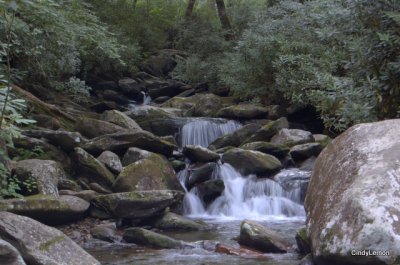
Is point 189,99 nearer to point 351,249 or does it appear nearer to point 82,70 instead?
point 82,70

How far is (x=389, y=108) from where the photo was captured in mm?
6605

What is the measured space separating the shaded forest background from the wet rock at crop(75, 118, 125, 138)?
4.59 feet

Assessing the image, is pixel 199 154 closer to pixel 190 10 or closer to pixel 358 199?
pixel 358 199

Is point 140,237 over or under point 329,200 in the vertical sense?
under

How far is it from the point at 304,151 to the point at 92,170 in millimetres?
4876

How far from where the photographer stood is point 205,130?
51.3 feet

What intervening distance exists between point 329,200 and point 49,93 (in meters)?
12.0

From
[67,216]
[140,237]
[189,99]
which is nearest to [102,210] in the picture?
[67,216]

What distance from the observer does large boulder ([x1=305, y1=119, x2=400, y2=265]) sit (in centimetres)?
484

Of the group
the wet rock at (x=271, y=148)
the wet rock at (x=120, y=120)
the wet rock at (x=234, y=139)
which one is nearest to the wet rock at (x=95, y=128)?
the wet rock at (x=120, y=120)

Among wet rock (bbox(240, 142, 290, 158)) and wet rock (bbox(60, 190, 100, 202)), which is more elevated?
wet rock (bbox(240, 142, 290, 158))

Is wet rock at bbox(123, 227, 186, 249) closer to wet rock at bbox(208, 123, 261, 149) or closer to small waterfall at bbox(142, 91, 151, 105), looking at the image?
wet rock at bbox(208, 123, 261, 149)

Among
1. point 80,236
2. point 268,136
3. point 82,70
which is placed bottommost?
point 80,236

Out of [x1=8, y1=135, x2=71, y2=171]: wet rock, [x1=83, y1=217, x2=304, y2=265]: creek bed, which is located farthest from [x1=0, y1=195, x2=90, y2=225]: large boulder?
[x1=8, y1=135, x2=71, y2=171]: wet rock
